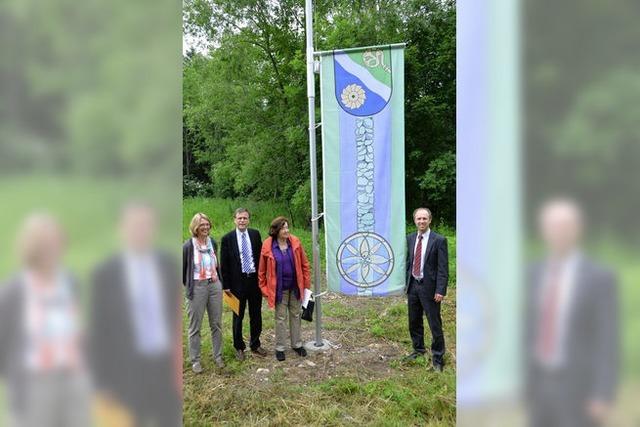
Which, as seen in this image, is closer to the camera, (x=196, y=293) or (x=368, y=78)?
(x=196, y=293)

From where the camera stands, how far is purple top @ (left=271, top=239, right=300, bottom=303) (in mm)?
5133

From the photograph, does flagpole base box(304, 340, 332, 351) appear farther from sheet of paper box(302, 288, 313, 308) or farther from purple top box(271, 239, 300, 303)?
purple top box(271, 239, 300, 303)

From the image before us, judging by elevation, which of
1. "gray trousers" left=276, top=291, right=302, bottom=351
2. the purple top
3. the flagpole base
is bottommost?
the flagpole base

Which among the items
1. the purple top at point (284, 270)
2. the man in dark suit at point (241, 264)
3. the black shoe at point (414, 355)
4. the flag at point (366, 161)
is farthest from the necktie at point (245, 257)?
the black shoe at point (414, 355)

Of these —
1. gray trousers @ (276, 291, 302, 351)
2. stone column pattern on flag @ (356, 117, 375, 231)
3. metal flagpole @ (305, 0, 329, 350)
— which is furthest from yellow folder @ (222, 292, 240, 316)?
stone column pattern on flag @ (356, 117, 375, 231)

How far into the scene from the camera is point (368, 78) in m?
5.03
